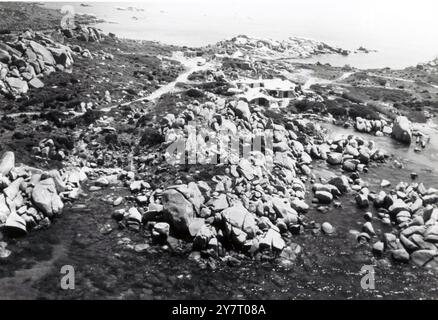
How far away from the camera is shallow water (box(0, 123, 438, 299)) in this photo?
2022 centimetres

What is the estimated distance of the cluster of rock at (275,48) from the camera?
122262mm

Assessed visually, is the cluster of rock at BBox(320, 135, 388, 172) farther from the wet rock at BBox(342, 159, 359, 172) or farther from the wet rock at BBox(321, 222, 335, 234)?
the wet rock at BBox(321, 222, 335, 234)

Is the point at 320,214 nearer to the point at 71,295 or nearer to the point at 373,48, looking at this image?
the point at 71,295

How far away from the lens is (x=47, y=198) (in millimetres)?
26578

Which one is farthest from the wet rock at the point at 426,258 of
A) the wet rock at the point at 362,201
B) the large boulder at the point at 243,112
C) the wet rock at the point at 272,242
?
the large boulder at the point at 243,112

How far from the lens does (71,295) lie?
63.6 ft

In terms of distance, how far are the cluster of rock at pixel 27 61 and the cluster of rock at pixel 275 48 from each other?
58.7m

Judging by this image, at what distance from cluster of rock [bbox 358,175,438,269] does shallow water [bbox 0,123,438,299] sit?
1.12 meters

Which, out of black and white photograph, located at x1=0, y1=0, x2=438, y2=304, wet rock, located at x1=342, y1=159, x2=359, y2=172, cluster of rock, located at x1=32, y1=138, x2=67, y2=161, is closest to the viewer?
black and white photograph, located at x1=0, y1=0, x2=438, y2=304

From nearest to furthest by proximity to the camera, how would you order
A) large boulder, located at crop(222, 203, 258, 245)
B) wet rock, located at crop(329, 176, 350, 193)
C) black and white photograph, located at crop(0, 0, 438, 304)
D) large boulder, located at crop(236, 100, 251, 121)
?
black and white photograph, located at crop(0, 0, 438, 304), large boulder, located at crop(222, 203, 258, 245), wet rock, located at crop(329, 176, 350, 193), large boulder, located at crop(236, 100, 251, 121)

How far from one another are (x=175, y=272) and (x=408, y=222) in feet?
63.5

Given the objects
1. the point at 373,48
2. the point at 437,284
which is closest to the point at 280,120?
the point at 437,284

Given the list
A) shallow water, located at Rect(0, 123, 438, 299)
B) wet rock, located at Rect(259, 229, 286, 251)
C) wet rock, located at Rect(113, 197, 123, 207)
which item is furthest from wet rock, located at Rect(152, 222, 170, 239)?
wet rock, located at Rect(259, 229, 286, 251)
